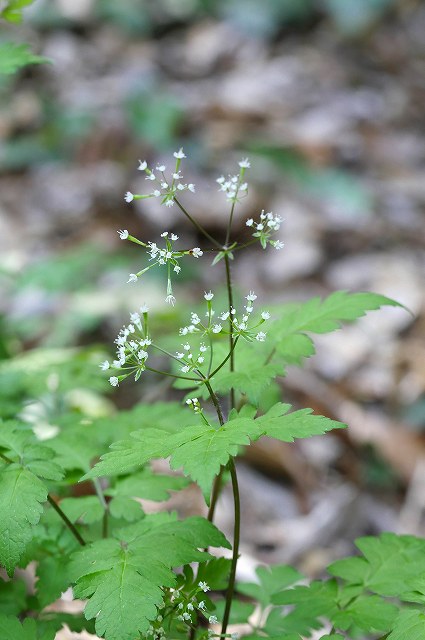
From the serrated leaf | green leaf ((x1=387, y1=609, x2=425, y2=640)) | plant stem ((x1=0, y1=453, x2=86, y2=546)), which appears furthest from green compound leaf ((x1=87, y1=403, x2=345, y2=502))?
green leaf ((x1=387, y1=609, x2=425, y2=640))

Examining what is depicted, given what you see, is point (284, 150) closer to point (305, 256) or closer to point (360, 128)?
point (360, 128)

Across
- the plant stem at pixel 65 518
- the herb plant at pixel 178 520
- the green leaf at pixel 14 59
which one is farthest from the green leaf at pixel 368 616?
the green leaf at pixel 14 59

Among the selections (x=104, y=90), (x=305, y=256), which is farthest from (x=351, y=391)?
(x=104, y=90)

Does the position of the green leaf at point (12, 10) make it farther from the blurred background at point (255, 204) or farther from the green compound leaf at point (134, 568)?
the green compound leaf at point (134, 568)

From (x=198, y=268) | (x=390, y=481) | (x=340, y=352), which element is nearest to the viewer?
(x=390, y=481)

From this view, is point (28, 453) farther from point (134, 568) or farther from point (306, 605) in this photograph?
point (306, 605)

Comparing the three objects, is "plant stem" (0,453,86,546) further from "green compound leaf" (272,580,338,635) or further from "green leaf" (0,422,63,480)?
"green compound leaf" (272,580,338,635)

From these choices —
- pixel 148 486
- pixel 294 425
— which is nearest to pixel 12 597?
pixel 148 486
